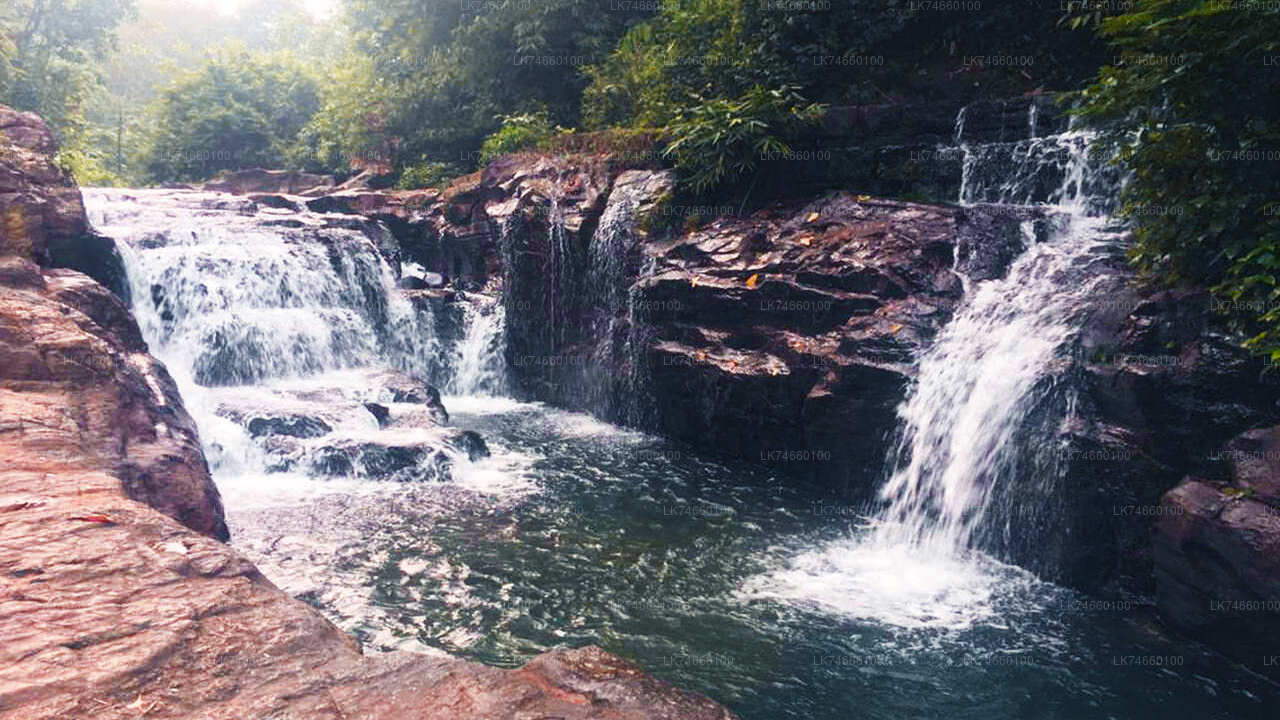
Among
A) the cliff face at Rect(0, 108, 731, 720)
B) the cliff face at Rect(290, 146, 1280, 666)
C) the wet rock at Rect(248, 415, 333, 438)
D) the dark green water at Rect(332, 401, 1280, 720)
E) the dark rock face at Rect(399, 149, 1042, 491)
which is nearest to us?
the cliff face at Rect(0, 108, 731, 720)

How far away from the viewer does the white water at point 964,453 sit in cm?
700

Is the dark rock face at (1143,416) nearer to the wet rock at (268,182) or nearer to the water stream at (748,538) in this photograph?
the water stream at (748,538)

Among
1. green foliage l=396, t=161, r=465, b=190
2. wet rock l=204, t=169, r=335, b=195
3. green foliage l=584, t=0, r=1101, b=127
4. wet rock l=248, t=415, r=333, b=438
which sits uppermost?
green foliage l=584, t=0, r=1101, b=127

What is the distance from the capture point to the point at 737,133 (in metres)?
11.7

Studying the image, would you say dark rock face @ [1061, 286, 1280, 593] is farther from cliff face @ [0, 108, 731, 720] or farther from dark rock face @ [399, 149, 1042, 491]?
cliff face @ [0, 108, 731, 720]

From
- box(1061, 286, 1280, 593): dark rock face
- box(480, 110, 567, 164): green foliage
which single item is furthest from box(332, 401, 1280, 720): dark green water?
box(480, 110, 567, 164): green foliage

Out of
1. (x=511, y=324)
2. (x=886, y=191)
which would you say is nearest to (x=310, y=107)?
(x=511, y=324)

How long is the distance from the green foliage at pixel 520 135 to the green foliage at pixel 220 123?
10.4 meters

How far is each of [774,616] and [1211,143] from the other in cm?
566

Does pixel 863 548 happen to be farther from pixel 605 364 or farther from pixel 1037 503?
pixel 605 364

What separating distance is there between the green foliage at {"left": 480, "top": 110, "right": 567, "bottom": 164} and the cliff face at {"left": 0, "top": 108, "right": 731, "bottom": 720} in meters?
12.9

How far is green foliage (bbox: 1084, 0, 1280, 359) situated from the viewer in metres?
5.90

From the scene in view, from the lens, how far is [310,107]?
92.2 feet

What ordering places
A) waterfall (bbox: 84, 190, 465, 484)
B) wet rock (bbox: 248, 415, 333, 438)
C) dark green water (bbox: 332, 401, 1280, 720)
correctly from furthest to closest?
wet rock (bbox: 248, 415, 333, 438)
waterfall (bbox: 84, 190, 465, 484)
dark green water (bbox: 332, 401, 1280, 720)
